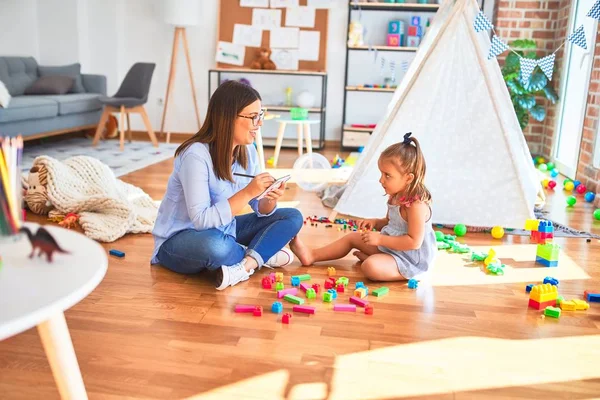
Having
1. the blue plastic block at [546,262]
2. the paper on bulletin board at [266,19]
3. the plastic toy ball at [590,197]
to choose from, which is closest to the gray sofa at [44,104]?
the paper on bulletin board at [266,19]

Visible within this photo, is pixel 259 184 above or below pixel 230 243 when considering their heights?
above

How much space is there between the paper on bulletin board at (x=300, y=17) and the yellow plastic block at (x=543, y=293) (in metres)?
4.63

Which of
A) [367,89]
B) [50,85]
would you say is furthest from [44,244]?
[367,89]

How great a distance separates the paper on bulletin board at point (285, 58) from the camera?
20.1ft

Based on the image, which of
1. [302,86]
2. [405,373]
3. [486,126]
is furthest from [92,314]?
[302,86]

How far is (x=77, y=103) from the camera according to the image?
216 inches

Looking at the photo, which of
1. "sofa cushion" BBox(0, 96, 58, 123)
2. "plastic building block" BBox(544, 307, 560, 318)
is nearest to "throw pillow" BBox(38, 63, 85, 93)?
"sofa cushion" BBox(0, 96, 58, 123)

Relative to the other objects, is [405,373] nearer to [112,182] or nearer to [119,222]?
[119,222]

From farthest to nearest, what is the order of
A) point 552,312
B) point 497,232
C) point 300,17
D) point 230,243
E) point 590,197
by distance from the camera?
point 300,17
point 590,197
point 497,232
point 230,243
point 552,312

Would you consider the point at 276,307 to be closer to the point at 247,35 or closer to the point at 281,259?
the point at 281,259

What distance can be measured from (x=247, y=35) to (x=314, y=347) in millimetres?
5017

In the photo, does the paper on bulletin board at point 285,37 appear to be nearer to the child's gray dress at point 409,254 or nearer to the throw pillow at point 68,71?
the throw pillow at point 68,71

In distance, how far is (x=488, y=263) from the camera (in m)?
2.45

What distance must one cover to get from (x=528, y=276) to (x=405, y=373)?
3.41 ft
